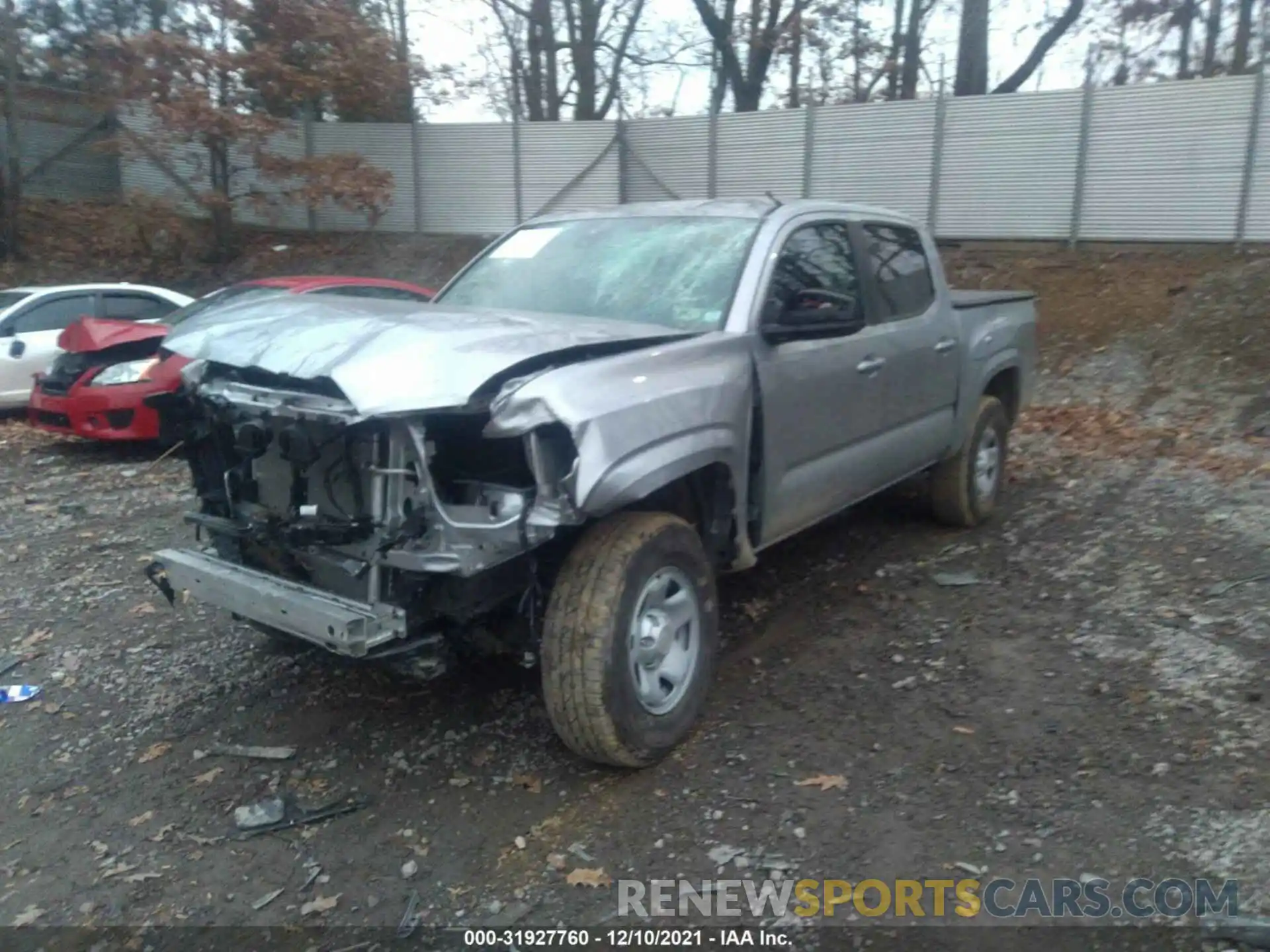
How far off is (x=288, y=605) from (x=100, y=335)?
6453 mm

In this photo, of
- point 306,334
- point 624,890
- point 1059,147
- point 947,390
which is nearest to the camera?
point 624,890

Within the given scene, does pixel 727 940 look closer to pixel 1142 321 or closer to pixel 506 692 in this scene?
pixel 506 692

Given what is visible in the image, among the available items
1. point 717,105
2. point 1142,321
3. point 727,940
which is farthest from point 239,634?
point 717,105

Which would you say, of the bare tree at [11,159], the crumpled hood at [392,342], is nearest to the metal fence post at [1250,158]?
the crumpled hood at [392,342]

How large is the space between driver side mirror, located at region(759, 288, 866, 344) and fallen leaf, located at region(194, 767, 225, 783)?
2.58 meters

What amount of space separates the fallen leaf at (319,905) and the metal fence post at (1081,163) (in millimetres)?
12539

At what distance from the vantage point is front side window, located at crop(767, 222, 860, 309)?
4.56 metres

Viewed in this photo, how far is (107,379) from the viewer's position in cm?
878

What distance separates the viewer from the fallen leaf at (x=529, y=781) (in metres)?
3.74

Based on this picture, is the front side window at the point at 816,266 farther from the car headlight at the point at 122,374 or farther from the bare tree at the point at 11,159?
the bare tree at the point at 11,159

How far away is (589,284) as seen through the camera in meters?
4.74

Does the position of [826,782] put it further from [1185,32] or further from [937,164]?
[1185,32]

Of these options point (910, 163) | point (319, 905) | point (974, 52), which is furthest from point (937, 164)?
point (319, 905)

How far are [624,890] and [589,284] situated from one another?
8.35 feet
